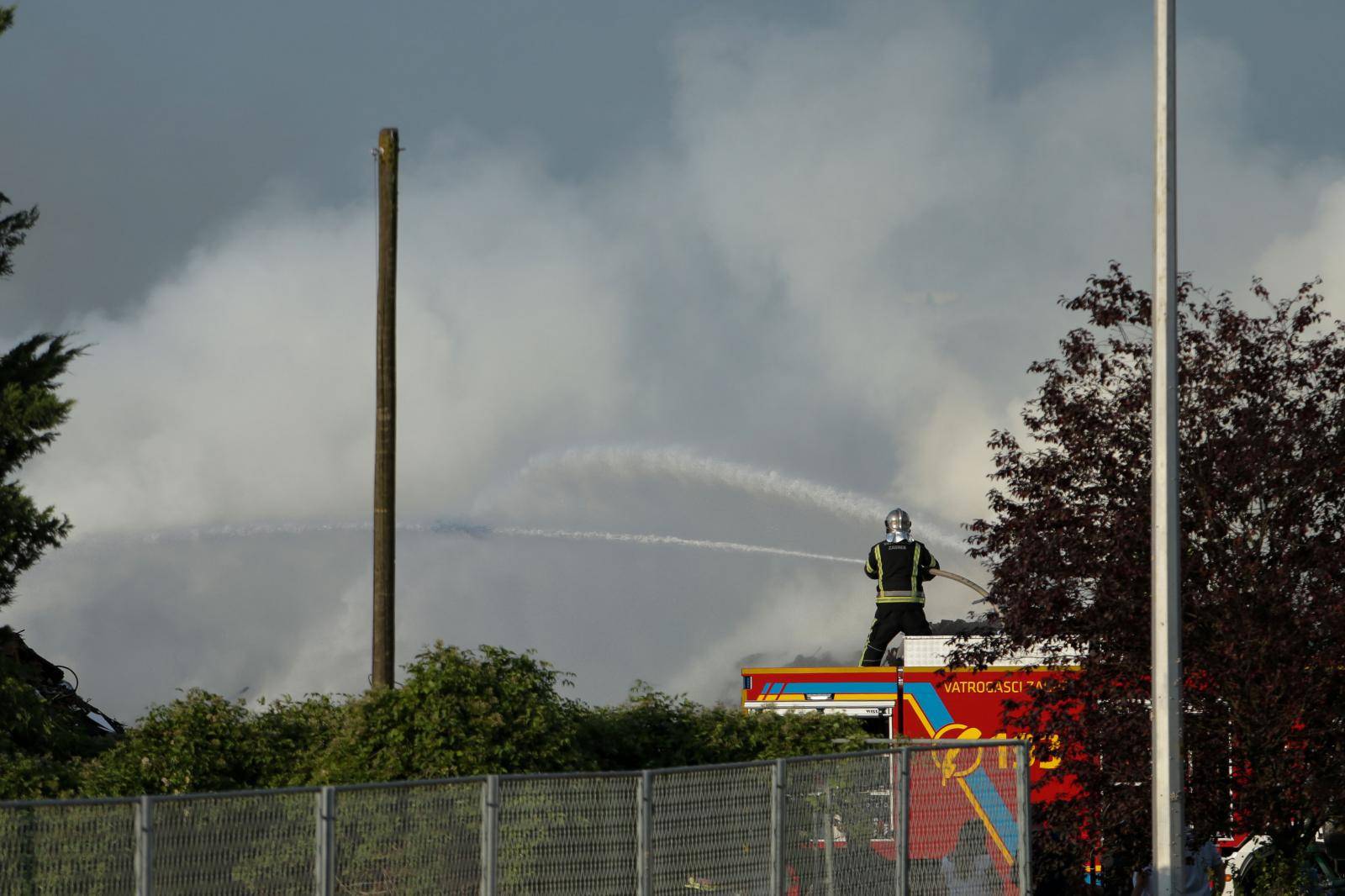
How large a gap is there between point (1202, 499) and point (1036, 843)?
3372mm

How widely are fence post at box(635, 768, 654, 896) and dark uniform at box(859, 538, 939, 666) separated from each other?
27.2 feet

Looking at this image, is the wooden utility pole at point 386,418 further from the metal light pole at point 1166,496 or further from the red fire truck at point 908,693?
the metal light pole at point 1166,496

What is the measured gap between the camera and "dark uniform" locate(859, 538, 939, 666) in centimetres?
1948

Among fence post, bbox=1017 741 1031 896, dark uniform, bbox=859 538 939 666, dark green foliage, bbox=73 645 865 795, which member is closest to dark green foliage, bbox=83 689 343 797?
dark green foliage, bbox=73 645 865 795

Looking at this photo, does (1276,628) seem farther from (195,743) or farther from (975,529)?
(195,743)

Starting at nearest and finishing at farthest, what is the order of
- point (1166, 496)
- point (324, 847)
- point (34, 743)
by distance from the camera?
point (324, 847), point (1166, 496), point (34, 743)

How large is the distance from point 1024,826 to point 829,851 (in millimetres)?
2252

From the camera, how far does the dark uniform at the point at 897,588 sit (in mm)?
19484

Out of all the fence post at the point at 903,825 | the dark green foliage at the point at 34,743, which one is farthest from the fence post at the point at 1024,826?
the dark green foliage at the point at 34,743

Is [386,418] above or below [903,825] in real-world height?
above

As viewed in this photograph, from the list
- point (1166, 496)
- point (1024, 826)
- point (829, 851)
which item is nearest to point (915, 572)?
point (1024, 826)

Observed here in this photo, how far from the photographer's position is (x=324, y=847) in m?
9.38

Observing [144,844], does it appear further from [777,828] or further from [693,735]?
[693,735]

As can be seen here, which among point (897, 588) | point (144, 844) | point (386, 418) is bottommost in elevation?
point (144, 844)
